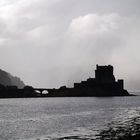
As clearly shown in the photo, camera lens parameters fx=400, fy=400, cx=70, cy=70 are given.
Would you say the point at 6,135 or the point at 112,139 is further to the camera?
the point at 6,135

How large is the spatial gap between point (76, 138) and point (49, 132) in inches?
444

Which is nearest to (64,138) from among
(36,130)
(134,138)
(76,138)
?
(76,138)

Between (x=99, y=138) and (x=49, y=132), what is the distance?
14.0 m

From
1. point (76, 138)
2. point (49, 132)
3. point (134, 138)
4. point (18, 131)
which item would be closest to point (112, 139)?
point (134, 138)

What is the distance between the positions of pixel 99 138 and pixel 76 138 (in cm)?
323

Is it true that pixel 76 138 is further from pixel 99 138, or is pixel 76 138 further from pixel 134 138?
pixel 134 138

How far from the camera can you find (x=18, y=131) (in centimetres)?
6197

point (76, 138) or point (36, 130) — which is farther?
point (36, 130)

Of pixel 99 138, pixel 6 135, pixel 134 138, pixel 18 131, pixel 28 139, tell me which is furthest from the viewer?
pixel 18 131

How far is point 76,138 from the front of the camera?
48844mm

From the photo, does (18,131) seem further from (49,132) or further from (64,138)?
(64,138)

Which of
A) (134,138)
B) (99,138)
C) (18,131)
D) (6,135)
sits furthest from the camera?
(18,131)

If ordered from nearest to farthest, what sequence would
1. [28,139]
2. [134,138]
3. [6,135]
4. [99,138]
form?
[134,138], [99,138], [28,139], [6,135]

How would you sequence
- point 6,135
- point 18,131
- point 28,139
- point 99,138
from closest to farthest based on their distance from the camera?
point 99,138, point 28,139, point 6,135, point 18,131
